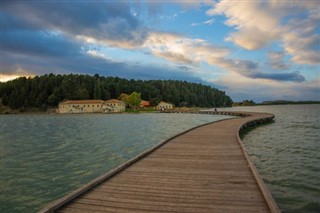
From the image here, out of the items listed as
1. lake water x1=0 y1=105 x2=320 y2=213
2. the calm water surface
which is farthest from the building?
the calm water surface

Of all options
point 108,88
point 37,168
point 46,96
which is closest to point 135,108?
point 108,88

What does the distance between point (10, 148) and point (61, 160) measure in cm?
855

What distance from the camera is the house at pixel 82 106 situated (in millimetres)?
122750

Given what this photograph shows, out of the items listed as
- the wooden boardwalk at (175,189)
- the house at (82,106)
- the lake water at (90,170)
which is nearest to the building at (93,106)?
the house at (82,106)

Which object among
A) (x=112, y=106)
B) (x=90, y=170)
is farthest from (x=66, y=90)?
(x=90, y=170)

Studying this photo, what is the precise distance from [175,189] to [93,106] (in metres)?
119

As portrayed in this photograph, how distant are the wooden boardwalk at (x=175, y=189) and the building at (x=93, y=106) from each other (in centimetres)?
11180

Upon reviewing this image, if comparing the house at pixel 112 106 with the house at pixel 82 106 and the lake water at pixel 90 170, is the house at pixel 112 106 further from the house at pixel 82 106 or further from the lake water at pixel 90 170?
the lake water at pixel 90 170

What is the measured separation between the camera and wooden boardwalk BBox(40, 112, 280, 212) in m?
6.38

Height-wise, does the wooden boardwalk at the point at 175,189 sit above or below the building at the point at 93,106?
below

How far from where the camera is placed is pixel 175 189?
25.1 feet

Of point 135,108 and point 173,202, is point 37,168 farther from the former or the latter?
point 135,108

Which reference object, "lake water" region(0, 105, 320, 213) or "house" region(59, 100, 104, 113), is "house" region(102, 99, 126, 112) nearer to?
"house" region(59, 100, 104, 113)

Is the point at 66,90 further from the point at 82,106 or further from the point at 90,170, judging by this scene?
the point at 90,170
